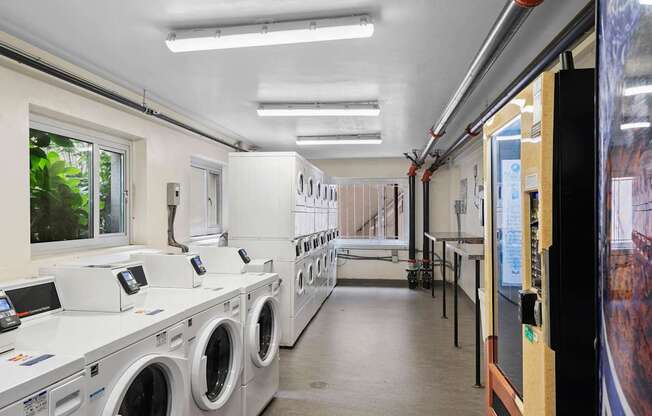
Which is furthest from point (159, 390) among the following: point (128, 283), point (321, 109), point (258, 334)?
point (321, 109)

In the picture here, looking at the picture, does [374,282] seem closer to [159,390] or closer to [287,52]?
[287,52]

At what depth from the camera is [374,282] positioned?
25.2ft

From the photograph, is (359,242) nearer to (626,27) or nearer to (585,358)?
(585,358)

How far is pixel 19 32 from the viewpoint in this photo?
2445 mm

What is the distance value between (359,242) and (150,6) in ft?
20.7

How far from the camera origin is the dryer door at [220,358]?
1.96 m

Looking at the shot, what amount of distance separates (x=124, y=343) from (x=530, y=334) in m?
1.51

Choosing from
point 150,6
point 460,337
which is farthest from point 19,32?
point 460,337

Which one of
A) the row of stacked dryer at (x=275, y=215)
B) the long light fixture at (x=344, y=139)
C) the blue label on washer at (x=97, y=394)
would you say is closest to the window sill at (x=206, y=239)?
the row of stacked dryer at (x=275, y=215)

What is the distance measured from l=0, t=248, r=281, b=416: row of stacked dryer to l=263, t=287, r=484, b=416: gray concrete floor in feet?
1.47

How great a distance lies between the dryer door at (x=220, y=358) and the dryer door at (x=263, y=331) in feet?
0.57

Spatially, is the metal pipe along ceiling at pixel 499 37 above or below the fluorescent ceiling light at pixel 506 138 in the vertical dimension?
above

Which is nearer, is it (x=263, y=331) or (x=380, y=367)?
(x=263, y=331)

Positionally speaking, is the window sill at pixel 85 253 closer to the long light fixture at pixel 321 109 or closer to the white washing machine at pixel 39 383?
the white washing machine at pixel 39 383
